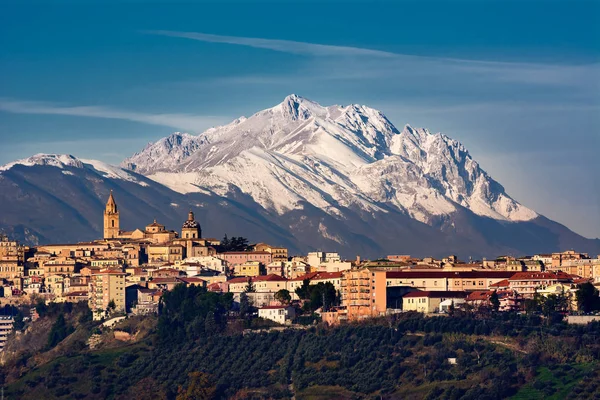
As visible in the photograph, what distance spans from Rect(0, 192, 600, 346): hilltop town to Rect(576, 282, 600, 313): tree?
1338mm

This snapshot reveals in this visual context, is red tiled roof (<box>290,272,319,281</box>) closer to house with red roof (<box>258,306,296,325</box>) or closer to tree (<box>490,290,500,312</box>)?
house with red roof (<box>258,306,296,325</box>)

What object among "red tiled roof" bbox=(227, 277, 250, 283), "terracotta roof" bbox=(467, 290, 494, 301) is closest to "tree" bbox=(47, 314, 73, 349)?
"red tiled roof" bbox=(227, 277, 250, 283)

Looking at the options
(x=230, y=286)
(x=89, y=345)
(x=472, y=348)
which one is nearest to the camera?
(x=472, y=348)

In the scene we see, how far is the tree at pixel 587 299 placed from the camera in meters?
132

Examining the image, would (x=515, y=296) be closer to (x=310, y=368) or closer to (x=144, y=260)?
(x=310, y=368)

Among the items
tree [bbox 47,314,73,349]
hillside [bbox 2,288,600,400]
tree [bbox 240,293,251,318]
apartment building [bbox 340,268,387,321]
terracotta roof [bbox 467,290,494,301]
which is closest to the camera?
hillside [bbox 2,288,600,400]

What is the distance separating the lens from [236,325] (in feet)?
463

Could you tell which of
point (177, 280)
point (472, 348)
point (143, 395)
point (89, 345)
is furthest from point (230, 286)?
point (472, 348)

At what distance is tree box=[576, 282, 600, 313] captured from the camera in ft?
433

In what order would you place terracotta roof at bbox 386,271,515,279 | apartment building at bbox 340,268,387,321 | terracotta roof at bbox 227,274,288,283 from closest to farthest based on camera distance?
apartment building at bbox 340,268,387,321
terracotta roof at bbox 386,271,515,279
terracotta roof at bbox 227,274,288,283

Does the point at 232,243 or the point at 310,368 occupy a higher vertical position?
the point at 232,243

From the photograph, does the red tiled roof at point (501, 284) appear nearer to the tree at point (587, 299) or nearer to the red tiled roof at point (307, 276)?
the tree at point (587, 299)

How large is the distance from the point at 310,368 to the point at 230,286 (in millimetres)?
32087

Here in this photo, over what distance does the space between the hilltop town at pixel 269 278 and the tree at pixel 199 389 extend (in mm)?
12550
